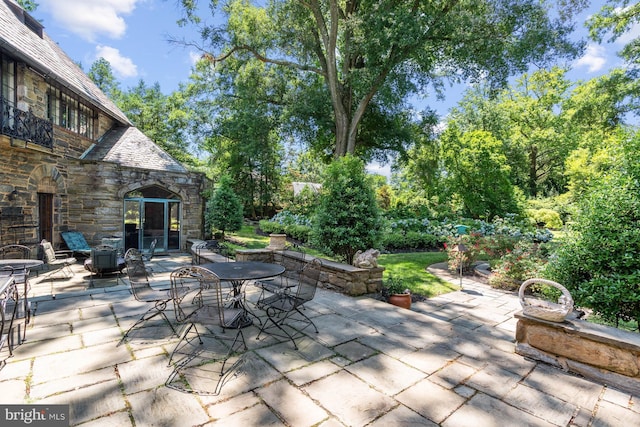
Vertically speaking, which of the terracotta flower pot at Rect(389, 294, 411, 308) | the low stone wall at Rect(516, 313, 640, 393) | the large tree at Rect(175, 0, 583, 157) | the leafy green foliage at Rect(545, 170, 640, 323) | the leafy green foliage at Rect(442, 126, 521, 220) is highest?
the large tree at Rect(175, 0, 583, 157)

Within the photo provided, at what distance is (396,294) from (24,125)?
1014 cm

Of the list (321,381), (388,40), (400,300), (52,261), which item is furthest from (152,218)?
(388,40)

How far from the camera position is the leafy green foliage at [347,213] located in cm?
672

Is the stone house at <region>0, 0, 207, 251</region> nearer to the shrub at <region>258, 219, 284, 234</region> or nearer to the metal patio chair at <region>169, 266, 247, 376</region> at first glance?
the shrub at <region>258, 219, 284, 234</region>

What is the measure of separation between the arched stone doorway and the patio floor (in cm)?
754

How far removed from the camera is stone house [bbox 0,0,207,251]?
7820 millimetres

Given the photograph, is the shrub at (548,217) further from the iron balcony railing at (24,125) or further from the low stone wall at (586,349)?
the iron balcony railing at (24,125)

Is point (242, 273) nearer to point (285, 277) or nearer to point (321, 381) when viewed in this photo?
point (285, 277)

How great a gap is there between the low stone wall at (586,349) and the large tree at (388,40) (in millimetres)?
10453

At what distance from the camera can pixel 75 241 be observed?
9.62m

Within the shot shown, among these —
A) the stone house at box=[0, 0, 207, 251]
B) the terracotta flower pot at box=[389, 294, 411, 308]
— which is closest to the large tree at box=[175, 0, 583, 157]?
the stone house at box=[0, 0, 207, 251]

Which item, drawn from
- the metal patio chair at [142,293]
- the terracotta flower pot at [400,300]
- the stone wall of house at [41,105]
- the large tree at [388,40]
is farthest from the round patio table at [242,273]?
the large tree at [388,40]

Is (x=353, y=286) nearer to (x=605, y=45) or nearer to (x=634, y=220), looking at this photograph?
(x=634, y=220)

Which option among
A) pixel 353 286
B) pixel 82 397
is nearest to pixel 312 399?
pixel 82 397
